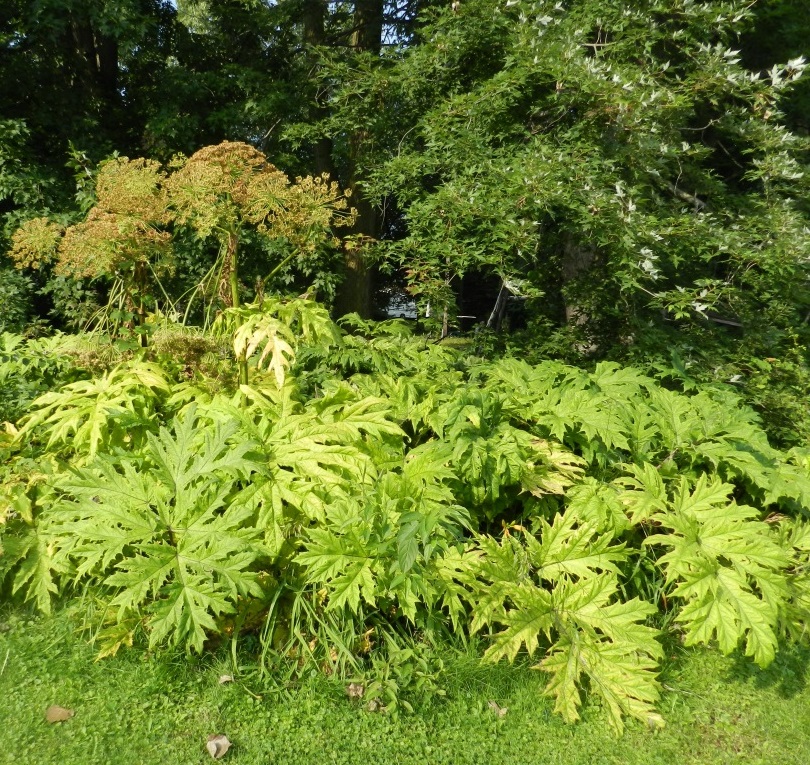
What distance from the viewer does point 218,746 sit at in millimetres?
2320

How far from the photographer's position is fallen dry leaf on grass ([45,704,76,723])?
239 cm

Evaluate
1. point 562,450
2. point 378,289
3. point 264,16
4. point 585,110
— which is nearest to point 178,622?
point 562,450

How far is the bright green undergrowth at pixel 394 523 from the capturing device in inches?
99.7

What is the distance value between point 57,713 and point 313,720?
994mm

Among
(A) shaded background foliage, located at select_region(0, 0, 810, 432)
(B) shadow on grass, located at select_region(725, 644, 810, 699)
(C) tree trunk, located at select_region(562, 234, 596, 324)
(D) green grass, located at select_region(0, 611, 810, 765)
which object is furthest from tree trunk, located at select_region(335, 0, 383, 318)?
(B) shadow on grass, located at select_region(725, 644, 810, 699)

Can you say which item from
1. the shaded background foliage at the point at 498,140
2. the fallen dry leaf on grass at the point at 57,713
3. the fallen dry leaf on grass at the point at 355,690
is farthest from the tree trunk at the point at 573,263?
the fallen dry leaf on grass at the point at 57,713

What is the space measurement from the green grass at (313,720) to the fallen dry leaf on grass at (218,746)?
25 mm

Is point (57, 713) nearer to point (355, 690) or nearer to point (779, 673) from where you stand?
point (355, 690)

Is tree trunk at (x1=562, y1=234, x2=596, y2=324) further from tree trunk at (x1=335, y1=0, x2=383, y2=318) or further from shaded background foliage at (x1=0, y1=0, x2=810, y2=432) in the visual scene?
tree trunk at (x1=335, y1=0, x2=383, y2=318)

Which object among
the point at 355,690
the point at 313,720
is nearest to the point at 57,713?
the point at 313,720

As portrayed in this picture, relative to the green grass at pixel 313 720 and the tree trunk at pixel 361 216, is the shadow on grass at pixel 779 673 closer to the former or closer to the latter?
the green grass at pixel 313 720

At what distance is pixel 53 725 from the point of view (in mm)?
2363

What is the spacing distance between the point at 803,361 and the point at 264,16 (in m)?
6.41

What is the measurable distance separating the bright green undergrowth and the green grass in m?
0.10
